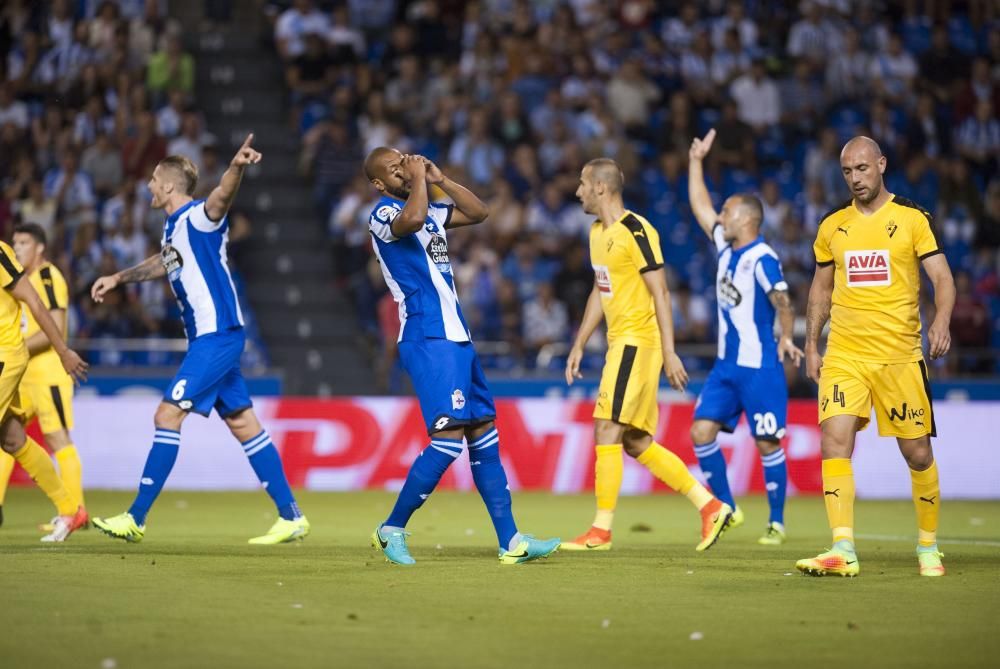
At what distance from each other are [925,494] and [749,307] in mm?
2947

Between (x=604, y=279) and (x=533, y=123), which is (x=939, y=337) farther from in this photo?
(x=533, y=123)

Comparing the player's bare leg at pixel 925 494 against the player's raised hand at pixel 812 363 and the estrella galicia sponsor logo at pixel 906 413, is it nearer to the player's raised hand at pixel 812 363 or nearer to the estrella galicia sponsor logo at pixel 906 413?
the estrella galicia sponsor logo at pixel 906 413

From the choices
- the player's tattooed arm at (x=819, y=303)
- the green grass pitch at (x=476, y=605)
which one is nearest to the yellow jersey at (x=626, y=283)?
the green grass pitch at (x=476, y=605)

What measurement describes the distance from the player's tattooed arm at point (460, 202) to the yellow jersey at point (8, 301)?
302cm

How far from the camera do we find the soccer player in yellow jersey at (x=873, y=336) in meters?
8.55

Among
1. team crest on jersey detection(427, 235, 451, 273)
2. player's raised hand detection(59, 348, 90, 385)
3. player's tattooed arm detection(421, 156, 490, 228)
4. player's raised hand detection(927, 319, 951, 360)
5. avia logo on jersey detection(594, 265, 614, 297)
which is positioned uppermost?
player's tattooed arm detection(421, 156, 490, 228)

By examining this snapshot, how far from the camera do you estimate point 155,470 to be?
9.87 meters

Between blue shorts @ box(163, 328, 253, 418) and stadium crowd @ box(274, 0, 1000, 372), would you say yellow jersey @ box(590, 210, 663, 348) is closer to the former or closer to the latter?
blue shorts @ box(163, 328, 253, 418)

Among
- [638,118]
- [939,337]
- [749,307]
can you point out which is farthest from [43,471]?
[638,118]

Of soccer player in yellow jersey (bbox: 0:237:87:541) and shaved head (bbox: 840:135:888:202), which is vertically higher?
shaved head (bbox: 840:135:888:202)

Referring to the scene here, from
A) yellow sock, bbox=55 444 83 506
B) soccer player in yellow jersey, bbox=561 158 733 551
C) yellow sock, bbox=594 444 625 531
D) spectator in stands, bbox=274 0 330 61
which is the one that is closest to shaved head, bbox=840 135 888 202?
soccer player in yellow jersey, bbox=561 158 733 551

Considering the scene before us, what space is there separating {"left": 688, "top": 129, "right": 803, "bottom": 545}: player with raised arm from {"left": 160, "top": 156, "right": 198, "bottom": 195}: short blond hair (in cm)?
392

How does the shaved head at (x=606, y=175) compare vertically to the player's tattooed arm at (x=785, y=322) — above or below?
above

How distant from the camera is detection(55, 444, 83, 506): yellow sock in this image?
11609 millimetres
